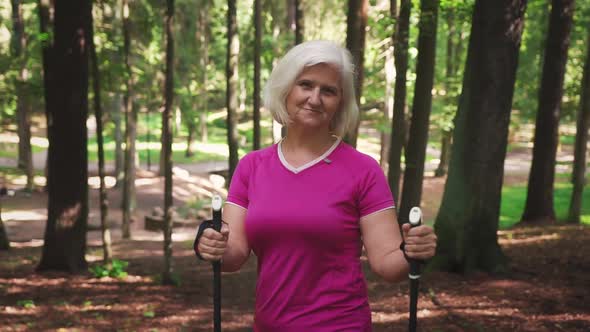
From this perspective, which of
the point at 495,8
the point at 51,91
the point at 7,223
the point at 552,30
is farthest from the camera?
the point at 7,223

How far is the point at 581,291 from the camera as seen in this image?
7738 millimetres

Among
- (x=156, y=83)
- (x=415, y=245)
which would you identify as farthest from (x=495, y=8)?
(x=156, y=83)

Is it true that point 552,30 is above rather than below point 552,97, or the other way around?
above

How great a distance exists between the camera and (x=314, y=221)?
2496 mm

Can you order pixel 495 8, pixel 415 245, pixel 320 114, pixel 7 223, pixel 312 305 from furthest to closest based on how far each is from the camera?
pixel 7 223
pixel 495 8
pixel 320 114
pixel 312 305
pixel 415 245

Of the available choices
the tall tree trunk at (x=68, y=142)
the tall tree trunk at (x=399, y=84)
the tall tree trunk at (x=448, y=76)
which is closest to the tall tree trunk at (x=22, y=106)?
the tall tree trunk at (x=68, y=142)

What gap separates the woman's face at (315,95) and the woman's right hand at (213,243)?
0.62 metres

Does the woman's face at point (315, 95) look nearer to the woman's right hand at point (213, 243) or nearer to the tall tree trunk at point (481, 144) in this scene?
the woman's right hand at point (213, 243)

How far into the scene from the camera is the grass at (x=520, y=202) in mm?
22014

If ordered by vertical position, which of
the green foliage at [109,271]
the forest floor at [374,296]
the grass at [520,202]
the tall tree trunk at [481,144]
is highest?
the tall tree trunk at [481,144]

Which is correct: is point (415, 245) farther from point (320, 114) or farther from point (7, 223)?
point (7, 223)

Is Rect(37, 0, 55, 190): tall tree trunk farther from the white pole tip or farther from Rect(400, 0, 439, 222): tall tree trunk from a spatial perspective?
the white pole tip

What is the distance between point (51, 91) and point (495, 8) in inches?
302

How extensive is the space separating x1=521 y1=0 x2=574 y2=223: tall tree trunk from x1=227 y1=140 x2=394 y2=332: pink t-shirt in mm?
13814
